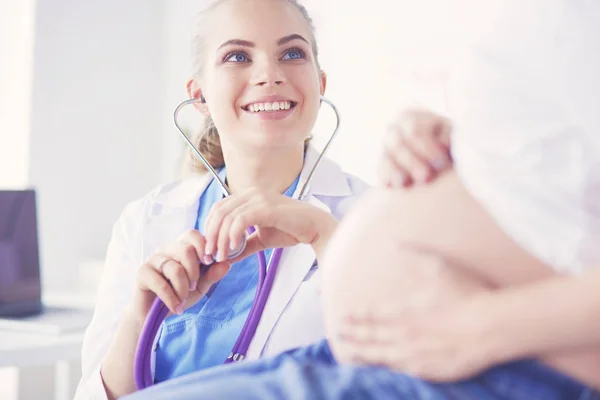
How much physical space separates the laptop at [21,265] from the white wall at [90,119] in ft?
2.70

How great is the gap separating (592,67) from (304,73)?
2.34ft

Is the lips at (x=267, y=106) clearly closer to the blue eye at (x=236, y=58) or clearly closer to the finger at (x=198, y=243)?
the blue eye at (x=236, y=58)

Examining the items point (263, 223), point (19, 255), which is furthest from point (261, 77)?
point (19, 255)

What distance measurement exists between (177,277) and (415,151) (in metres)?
0.39

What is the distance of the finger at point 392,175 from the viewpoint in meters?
0.64

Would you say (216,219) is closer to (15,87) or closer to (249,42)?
(249,42)

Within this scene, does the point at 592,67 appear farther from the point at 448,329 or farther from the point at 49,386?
the point at 49,386

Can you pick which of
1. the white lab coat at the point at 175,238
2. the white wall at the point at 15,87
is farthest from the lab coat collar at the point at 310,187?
the white wall at the point at 15,87

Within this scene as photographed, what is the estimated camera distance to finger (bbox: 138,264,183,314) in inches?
35.7

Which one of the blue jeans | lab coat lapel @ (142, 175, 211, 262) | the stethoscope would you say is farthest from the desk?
the blue jeans

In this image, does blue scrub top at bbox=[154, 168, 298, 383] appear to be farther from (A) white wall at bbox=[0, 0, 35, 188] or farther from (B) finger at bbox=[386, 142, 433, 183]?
(A) white wall at bbox=[0, 0, 35, 188]

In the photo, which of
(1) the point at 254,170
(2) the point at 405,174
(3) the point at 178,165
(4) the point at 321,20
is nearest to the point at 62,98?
(3) the point at 178,165

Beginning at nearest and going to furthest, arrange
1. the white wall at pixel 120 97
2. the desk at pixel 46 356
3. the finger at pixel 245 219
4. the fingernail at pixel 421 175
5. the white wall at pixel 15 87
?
the fingernail at pixel 421 175, the finger at pixel 245 219, the desk at pixel 46 356, the white wall at pixel 120 97, the white wall at pixel 15 87

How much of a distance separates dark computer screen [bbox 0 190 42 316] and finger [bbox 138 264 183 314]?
2.78 feet
